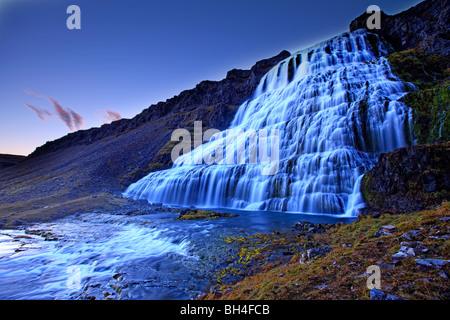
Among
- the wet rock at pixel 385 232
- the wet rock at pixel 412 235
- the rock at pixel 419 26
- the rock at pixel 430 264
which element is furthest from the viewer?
the rock at pixel 419 26

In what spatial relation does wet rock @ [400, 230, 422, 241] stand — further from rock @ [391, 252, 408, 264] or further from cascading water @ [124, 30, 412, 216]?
cascading water @ [124, 30, 412, 216]

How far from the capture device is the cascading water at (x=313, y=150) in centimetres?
1281

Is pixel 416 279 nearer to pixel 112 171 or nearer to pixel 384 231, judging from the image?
pixel 384 231

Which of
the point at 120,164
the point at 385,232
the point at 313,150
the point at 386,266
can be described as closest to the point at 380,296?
the point at 386,266

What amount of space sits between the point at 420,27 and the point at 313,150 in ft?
93.1

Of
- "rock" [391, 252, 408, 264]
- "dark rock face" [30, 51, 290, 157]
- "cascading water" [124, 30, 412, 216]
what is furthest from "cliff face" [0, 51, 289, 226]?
"rock" [391, 252, 408, 264]

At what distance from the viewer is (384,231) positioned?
5.06 metres

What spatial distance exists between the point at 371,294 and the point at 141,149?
4003cm

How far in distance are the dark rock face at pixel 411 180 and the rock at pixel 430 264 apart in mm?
5898

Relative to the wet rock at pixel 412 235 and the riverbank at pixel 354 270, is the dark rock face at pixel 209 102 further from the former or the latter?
the wet rock at pixel 412 235

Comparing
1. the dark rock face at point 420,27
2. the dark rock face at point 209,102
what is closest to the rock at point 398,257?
the dark rock face at point 420,27

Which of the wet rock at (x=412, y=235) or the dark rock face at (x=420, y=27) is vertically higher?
the dark rock face at (x=420, y=27)
